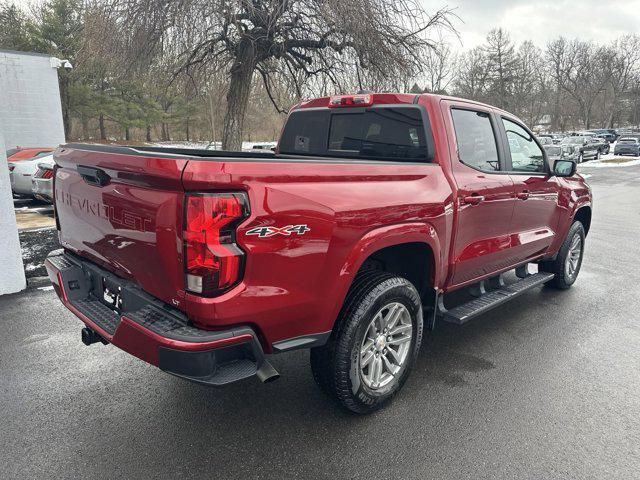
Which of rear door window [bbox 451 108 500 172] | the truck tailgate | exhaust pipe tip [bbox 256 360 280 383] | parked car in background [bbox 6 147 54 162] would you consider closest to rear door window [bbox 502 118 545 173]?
rear door window [bbox 451 108 500 172]

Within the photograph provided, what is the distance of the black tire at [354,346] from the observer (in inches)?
106

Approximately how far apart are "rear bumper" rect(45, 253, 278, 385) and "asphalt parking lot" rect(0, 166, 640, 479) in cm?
63

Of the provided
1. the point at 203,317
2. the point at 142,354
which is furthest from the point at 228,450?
the point at 203,317

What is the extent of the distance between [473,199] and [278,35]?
1118cm

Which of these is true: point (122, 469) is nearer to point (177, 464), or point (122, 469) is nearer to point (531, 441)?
point (177, 464)

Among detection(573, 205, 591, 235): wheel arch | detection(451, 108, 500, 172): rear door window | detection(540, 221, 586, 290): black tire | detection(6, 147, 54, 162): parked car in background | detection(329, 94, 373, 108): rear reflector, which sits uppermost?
detection(329, 94, 373, 108): rear reflector

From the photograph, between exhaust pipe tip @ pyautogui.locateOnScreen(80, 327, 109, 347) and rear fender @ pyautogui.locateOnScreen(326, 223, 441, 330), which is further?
exhaust pipe tip @ pyautogui.locateOnScreen(80, 327, 109, 347)

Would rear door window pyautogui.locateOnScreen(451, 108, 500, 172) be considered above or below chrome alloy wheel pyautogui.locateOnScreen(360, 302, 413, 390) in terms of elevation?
above

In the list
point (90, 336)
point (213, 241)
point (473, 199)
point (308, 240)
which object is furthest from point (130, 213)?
point (473, 199)

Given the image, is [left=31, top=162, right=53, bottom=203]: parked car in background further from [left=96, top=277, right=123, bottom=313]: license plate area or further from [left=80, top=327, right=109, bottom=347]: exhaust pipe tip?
[left=96, top=277, right=123, bottom=313]: license plate area

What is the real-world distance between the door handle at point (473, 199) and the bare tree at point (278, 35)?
372 inches

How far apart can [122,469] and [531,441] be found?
7.52ft

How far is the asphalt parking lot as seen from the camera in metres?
2.49

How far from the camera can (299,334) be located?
8.20 feet
